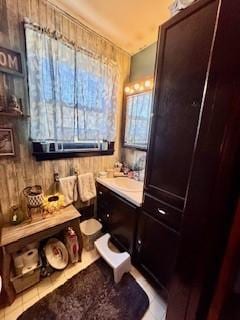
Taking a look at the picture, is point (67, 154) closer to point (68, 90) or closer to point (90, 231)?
point (68, 90)

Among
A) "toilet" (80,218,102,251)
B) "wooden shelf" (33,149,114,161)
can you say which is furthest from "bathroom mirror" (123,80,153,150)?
"toilet" (80,218,102,251)

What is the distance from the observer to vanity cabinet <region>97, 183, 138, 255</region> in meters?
1.54

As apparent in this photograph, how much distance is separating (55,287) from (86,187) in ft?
3.18

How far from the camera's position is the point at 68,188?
1.72 meters

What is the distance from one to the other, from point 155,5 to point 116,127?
4.16ft

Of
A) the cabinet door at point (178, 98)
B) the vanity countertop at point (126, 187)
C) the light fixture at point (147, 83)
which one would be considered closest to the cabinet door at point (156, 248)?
the vanity countertop at point (126, 187)

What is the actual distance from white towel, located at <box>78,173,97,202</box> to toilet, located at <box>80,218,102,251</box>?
1.22ft

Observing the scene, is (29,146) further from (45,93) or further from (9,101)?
(45,93)

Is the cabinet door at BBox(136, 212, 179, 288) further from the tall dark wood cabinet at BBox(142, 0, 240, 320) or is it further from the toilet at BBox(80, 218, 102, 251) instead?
the toilet at BBox(80, 218, 102, 251)

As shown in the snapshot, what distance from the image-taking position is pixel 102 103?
6.22ft

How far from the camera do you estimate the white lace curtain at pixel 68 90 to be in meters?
1.37

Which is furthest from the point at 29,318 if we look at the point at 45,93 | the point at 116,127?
the point at 116,127

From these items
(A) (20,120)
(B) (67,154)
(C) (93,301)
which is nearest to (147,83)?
(B) (67,154)

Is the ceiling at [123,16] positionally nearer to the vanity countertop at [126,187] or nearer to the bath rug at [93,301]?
the vanity countertop at [126,187]
